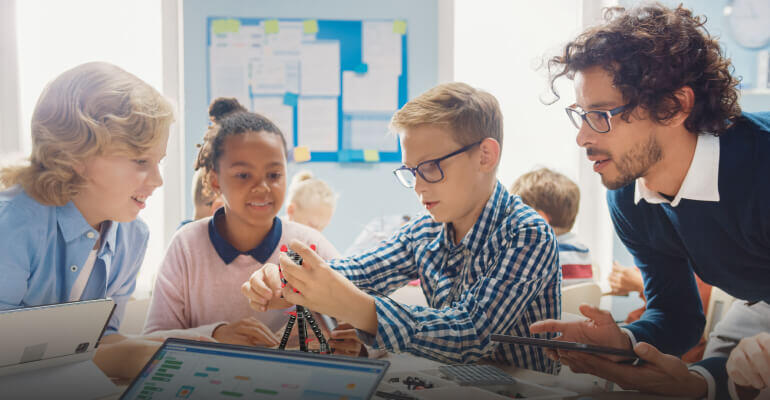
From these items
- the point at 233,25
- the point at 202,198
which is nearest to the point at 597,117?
the point at 202,198

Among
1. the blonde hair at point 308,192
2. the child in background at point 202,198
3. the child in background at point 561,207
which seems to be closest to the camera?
the child in background at point 202,198

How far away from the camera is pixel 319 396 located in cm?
64

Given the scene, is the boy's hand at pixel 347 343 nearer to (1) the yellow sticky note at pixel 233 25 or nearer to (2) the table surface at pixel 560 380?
(2) the table surface at pixel 560 380

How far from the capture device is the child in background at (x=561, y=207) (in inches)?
64.9

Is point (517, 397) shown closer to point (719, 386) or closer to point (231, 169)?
point (719, 386)

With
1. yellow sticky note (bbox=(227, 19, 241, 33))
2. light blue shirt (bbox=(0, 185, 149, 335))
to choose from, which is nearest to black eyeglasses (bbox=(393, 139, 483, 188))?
light blue shirt (bbox=(0, 185, 149, 335))

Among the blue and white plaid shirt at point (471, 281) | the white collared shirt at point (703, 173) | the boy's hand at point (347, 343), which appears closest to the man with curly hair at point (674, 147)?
the white collared shirt at point (703, 173)

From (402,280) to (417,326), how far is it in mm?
316

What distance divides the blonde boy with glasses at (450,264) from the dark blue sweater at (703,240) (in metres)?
0.22

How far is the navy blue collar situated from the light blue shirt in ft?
0.65

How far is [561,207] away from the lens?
1702 mm

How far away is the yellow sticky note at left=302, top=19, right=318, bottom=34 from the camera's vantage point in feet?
6.50

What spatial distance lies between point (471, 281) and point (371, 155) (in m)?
0.77

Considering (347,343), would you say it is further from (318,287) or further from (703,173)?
(703,173)
